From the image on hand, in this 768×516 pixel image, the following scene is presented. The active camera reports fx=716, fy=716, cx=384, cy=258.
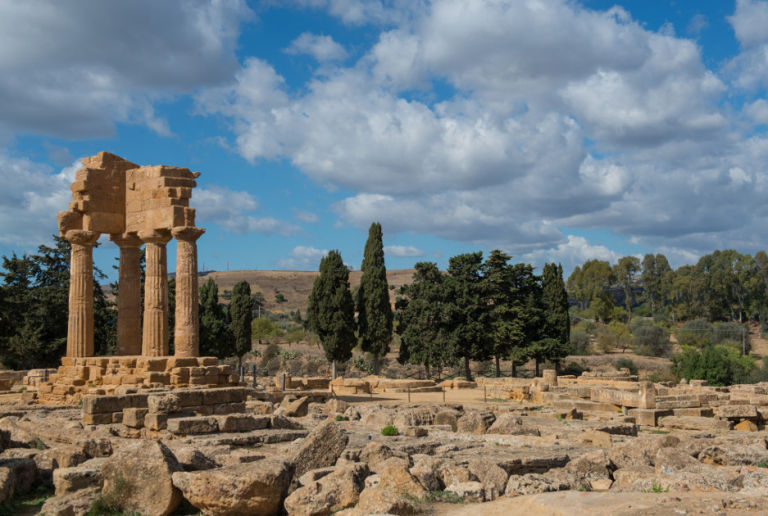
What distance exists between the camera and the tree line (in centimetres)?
7606

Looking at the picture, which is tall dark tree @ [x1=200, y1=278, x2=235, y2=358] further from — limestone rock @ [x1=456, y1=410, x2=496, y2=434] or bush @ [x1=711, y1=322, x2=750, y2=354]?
bush @ [x1=711, y1=322, x2=750, y2=354]

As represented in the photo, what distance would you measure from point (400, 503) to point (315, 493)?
1.04 meters

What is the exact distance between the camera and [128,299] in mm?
22906

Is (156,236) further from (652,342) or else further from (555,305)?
(652,342)

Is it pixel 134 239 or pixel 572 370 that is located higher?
pixel 134 239

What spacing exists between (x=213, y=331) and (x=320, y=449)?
31860 millimetres

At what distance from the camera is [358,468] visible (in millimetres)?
8750

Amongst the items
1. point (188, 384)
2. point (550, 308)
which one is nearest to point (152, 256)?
point (188, 384)

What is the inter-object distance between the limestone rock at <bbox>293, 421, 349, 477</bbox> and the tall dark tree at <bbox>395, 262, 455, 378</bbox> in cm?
3087

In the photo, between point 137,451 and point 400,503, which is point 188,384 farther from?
point 400,503

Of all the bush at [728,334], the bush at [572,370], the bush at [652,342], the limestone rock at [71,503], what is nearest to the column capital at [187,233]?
the limestone rock at [71,503]

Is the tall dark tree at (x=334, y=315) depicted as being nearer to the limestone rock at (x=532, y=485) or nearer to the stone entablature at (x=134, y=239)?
the stone entablature at (x=134, y=239)

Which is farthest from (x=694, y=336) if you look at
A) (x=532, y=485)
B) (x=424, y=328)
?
(x=532, y=485)

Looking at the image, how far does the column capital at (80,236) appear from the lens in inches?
858
